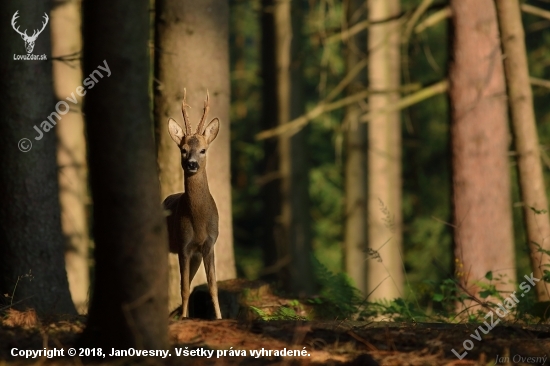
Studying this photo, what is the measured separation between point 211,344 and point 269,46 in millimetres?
14935

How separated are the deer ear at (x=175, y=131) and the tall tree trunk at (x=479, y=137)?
5127mm

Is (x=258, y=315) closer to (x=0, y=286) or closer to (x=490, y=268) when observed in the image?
(x=0, y=286)

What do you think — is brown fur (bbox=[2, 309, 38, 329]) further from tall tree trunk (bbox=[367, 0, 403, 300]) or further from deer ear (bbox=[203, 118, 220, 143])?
tall tree trunk (bbox=[367, 0, 403, 300])

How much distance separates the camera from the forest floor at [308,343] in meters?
5.20

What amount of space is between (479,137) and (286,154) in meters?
8.78

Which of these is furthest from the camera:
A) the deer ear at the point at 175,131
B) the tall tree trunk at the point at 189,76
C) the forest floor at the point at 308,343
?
the tall tree trunk at the point at 189,76

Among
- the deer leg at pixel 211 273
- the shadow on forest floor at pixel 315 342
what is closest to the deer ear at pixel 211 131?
the deer leg at pixel 211 273

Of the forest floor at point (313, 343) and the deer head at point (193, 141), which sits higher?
the deer head at point (193, 141)

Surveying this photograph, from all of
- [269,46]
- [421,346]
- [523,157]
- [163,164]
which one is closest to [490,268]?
[523,157]

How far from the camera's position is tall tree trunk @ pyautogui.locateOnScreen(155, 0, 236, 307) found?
29.2ft

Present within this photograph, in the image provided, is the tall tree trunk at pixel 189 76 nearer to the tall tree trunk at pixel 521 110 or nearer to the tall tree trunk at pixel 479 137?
the tall tree trunk at pixel 521 110

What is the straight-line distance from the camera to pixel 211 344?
5.47 m
